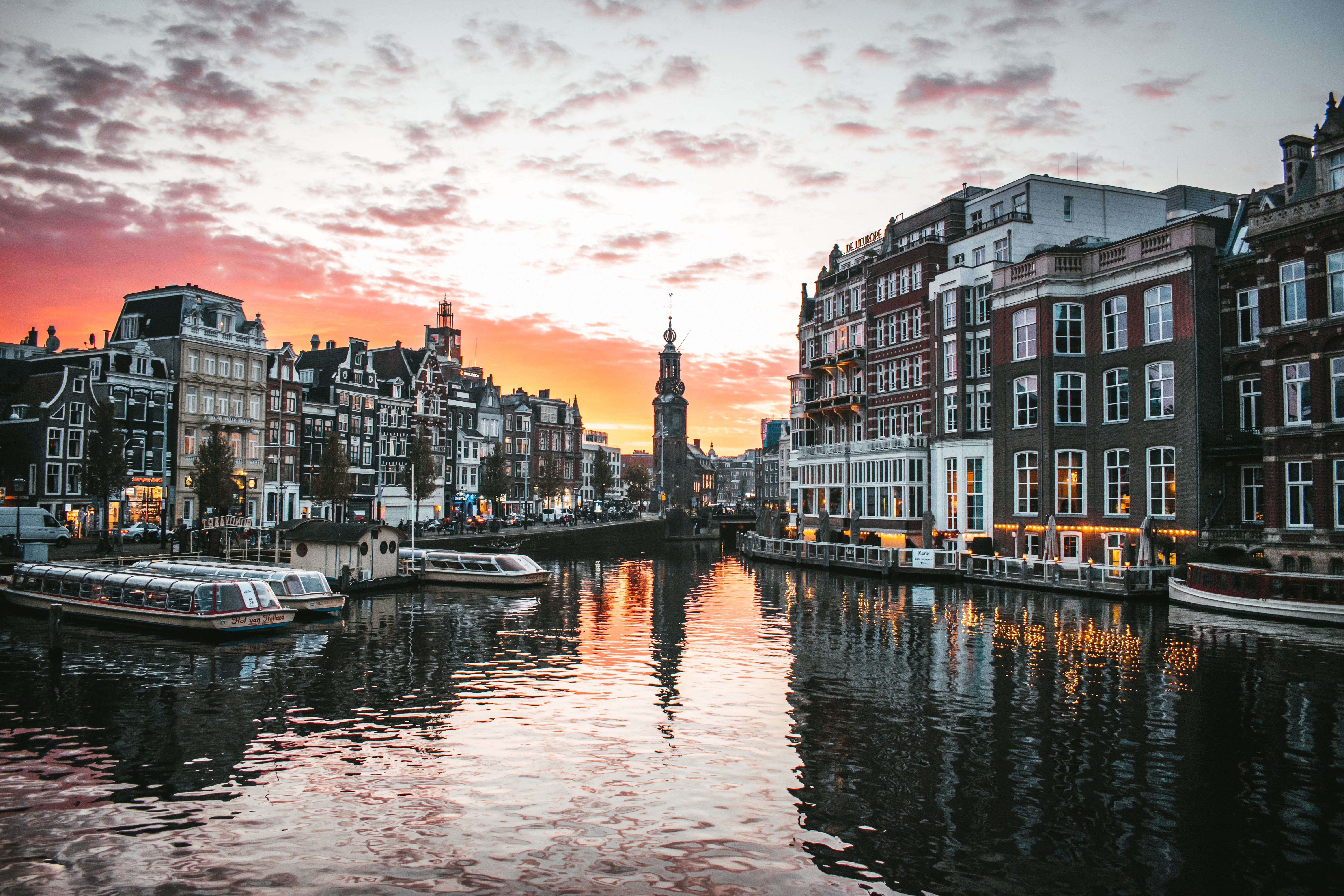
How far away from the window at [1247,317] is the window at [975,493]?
18.6 m

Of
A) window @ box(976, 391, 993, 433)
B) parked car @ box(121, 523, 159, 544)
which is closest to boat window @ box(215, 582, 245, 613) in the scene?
parked car @ box(121, 523, 159, 544)

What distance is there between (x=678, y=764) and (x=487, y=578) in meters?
40.1

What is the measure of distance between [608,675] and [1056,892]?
60.2 feet

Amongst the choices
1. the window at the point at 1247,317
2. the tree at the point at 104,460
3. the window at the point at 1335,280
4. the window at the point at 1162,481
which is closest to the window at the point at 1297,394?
the window at the point at 1335,280

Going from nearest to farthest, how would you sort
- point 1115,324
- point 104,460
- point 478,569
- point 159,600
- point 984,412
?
point 159,600, point 1115,324, point 478,569, point 104,460, point 984,412

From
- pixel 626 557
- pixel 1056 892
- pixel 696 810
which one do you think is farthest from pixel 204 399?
pixel 1056 892

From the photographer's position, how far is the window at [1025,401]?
5975 centimetres

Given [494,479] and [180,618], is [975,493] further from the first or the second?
[494,479]

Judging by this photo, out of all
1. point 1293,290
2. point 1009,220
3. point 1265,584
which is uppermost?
point 1009,220

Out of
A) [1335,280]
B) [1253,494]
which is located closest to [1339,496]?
[1253,494]

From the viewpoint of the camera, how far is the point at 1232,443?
4972cm

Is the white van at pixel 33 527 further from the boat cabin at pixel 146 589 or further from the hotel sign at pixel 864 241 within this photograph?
the hotel sign at pixel 864 241

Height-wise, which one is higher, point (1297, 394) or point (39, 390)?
point (39, 390)

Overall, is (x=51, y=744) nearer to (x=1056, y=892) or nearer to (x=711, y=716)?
(x=711, y=716)
